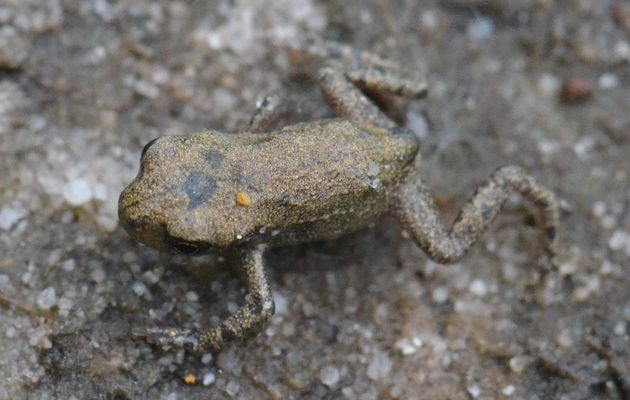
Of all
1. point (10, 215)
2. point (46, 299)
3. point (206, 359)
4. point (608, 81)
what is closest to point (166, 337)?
point (206, 359)

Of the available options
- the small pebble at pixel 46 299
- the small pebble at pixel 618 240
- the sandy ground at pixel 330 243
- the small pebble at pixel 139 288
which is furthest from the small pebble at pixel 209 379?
the small pebble at pixel 618 240

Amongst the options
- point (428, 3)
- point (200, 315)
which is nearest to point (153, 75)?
point (200, 315)

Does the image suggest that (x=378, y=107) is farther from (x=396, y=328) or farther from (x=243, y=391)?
(x=243, y=391)

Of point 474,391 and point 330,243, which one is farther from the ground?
point 330,243

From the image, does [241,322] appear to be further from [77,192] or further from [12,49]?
[12,49]

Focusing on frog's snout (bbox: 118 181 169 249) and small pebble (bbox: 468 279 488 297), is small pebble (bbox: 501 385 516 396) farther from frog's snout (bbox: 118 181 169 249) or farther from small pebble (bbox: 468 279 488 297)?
frog's snout (bbox: 118 181 169 249)

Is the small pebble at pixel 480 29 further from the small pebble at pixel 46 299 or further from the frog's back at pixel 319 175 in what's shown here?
the small pebble at pixel 46 299
